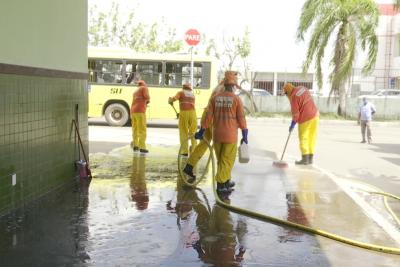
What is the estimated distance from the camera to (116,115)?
21594 millimetres

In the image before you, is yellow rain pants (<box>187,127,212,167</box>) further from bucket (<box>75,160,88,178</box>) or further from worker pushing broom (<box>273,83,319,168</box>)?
worker pushing broom (<box>273,83,319,168</box>)

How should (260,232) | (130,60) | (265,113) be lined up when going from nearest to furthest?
(260,232)
(130,60)
(265,113)

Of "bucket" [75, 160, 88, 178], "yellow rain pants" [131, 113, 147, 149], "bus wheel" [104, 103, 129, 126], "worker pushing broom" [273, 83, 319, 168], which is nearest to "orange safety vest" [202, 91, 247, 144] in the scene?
"bucket" [75, 160, 88, 178]

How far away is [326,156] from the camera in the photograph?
14.0 metres

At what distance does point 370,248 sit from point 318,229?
784 millimetres

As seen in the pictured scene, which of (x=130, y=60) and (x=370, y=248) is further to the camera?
(x=130, y=60)

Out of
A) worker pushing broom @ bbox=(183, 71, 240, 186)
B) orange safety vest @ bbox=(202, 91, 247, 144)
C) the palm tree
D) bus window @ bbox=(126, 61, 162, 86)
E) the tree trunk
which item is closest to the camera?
orange safety vest @ bbox=(202, 91, 247, 144)

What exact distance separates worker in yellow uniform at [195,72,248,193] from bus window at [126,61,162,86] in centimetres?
1315

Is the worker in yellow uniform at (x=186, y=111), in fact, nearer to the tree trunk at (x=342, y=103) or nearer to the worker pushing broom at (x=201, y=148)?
the worker pushing broom at (x=201, y=148)

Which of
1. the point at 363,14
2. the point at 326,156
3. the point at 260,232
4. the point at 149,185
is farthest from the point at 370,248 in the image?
the point at 363,14

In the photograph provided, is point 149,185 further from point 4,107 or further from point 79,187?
point 4,107

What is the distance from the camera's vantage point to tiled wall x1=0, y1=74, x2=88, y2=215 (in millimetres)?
6488

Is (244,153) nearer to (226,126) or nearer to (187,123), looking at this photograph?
(226,126)

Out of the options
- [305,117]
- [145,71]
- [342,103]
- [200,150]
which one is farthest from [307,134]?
[342,103]
